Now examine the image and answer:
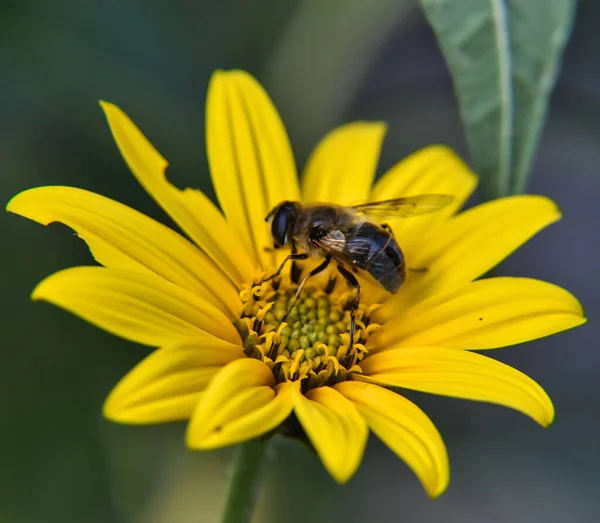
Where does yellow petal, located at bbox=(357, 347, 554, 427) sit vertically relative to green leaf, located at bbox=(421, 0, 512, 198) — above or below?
below

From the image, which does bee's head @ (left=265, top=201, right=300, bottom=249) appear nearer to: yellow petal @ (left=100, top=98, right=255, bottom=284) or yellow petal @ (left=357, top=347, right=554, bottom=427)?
yellow petal @ (left=100, top=98, right=255, bottom=284)

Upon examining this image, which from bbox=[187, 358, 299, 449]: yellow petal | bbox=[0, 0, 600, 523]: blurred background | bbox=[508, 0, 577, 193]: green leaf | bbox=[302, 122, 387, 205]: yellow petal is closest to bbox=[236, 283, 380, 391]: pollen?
bbox=[187, 358, 299, 449]: yellow petal

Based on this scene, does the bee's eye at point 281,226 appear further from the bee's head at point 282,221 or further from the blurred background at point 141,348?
the blurred background at point 141,348

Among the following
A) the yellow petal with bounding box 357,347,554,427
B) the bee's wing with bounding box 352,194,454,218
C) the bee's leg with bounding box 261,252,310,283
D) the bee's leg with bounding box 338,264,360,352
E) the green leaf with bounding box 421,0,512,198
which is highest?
the green leaf with bounding box 421,0,512,198

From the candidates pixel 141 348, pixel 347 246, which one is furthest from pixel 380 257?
pixel 141 348

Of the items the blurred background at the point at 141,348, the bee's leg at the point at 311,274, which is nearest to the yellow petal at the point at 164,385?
the bee's leg at the point at 311,274

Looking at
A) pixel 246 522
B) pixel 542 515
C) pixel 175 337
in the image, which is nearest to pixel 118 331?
pixel 175 337

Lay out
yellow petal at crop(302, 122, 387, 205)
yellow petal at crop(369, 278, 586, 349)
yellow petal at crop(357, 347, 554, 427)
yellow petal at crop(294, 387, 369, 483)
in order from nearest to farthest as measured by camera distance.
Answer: yellow petal at crop(294, 387, 369, 483), yellow petal at crop(357, 347, 554, 427), yellow petal at crop(369, 278, 586, 349), yellow petal at crop(302, 122, 387, 205)
